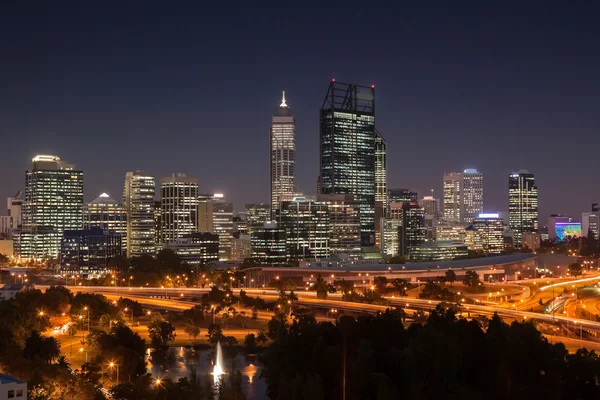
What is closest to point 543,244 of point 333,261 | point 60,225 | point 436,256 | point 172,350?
point 436,256

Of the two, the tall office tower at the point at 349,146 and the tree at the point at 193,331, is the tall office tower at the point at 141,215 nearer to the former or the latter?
the tall office tower at the point at 349,146

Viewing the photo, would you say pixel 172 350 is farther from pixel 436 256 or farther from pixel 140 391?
pixel 436 256

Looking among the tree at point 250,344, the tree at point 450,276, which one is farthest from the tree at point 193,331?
the tree at point 450,276

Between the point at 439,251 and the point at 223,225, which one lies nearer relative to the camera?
the point at 439,251

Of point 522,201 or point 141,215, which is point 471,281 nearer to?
point 141,215

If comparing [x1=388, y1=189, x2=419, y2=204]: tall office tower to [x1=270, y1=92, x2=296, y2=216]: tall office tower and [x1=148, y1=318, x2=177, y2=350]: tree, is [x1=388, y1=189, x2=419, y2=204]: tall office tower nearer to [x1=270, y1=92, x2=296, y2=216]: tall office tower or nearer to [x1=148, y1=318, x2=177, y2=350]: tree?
[x1=270, y1=92, x2=296, y2=216]: tall office tower

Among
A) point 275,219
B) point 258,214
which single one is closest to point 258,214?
point 258,214

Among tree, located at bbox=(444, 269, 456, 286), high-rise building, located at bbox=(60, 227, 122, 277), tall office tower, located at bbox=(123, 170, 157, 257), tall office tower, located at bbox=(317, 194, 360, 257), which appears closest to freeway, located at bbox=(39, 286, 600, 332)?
tree, located at bbox=(444, 269, 456, 286)
